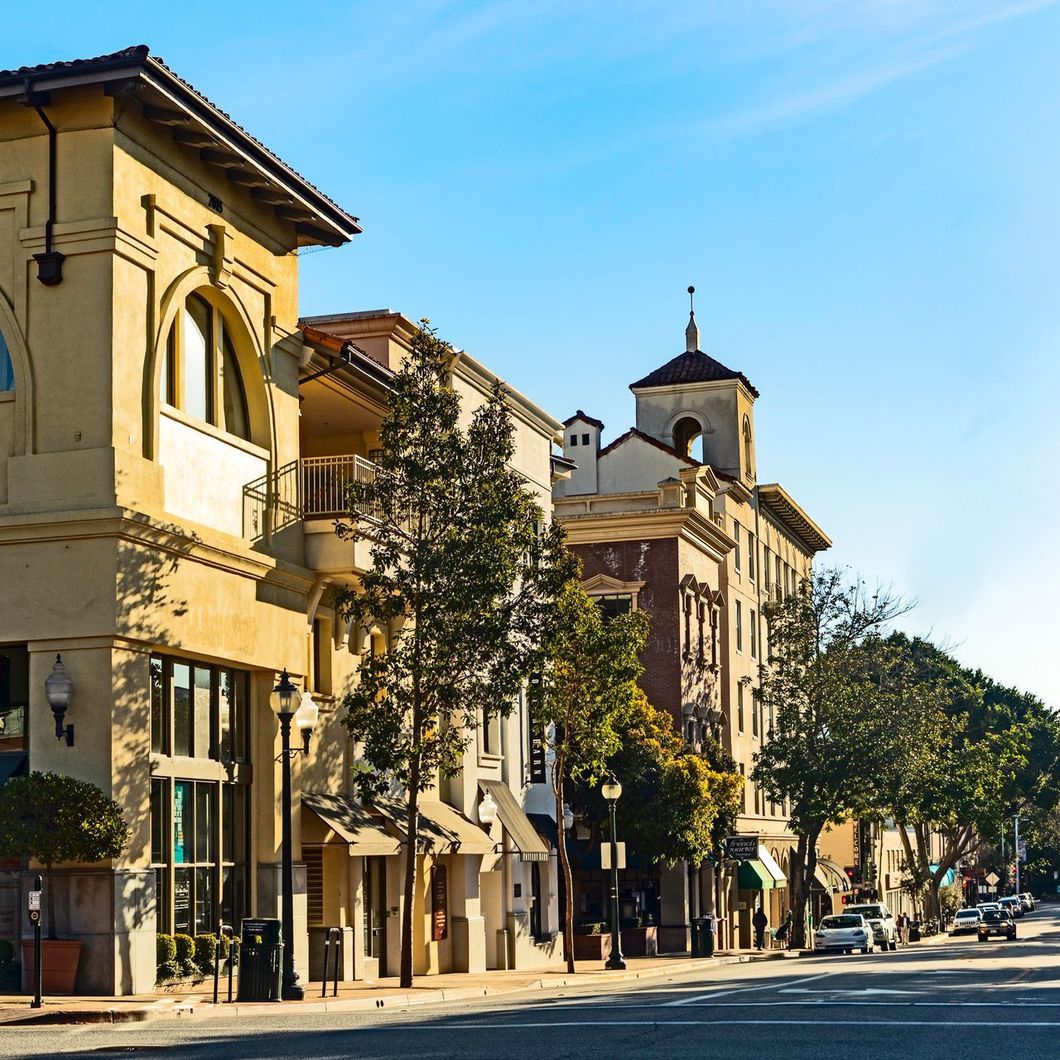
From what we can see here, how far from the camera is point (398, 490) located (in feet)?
96.3

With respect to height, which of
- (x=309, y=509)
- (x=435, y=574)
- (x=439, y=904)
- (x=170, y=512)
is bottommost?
(x=439, y=904)

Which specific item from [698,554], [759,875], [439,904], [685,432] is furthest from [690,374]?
[439,904]

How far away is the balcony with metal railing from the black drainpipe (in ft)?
17.7

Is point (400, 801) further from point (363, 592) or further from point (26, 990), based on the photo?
point (26, 990)

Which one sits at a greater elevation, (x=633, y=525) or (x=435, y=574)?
(x=633, y=525)

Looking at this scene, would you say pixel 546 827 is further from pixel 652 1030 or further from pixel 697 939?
pixel 652 1030

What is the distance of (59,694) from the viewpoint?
2375 cm

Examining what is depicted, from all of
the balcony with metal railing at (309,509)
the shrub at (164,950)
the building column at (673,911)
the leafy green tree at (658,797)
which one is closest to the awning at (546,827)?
the leafy green tree at (658,797)

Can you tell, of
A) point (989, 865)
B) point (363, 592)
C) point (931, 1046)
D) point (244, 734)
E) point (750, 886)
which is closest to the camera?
point (931, 1046)

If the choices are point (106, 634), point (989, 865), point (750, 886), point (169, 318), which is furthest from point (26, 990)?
point (989, 865)

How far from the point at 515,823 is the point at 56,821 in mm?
18653

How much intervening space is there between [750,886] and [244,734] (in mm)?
38575

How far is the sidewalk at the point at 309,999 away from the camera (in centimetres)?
2027


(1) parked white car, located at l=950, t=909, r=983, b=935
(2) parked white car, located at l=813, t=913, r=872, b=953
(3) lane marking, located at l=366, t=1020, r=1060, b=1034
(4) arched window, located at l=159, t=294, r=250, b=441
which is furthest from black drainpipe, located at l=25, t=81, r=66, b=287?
(1) parked white car, located at l=950, t=909, r=983, b=935
